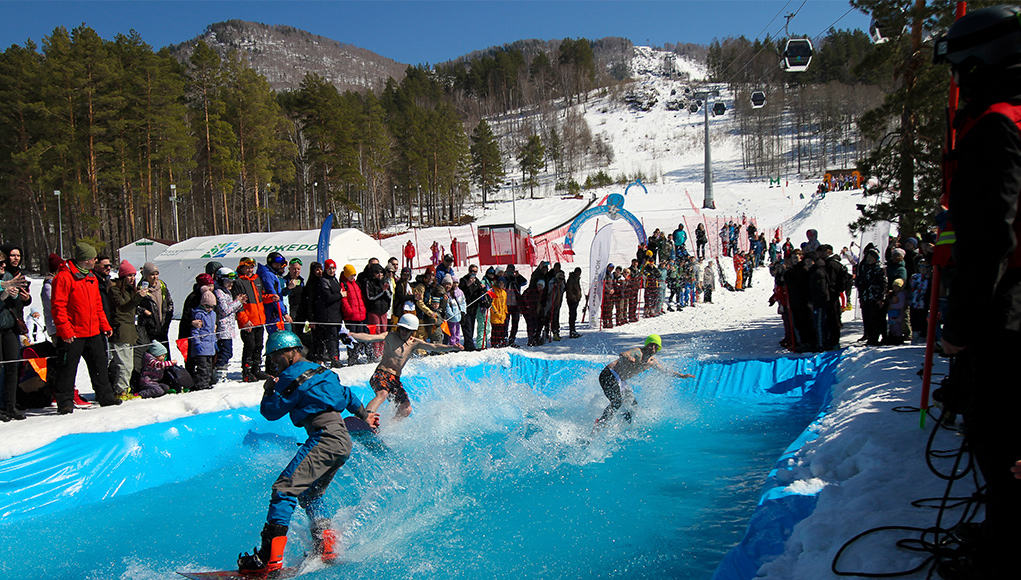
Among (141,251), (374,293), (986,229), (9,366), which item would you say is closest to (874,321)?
(374,293)

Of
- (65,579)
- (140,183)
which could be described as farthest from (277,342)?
(140,183)

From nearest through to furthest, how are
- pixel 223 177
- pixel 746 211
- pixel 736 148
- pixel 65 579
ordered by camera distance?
pixel 65 579 → pixel 223 177 → pixel 746 211 → pixel 736 148

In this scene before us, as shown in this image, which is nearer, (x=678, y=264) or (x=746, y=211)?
(x=678, y=264)

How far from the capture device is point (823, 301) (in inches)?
427

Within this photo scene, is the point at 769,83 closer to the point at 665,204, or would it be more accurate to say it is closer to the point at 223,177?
the point at 665,204

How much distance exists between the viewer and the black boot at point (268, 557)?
4484 millimetres

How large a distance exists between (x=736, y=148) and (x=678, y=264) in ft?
281

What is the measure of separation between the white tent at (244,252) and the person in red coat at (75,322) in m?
13.3

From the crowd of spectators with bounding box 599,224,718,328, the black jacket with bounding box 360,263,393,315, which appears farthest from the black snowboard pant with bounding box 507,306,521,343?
the black jacket with bounding box 360,263,393,315

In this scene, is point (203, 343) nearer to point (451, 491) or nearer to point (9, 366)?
point (9, 366)

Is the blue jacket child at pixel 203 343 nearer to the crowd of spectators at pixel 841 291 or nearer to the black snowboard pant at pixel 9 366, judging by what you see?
the black snowboard pant at pixel 9 366

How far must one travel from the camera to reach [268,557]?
4.50 meters

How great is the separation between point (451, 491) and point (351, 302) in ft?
19.7

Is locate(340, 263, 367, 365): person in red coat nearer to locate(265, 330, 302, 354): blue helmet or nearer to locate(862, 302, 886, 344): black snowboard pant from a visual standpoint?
locate(265, 330, 302, 354): blue helmet
